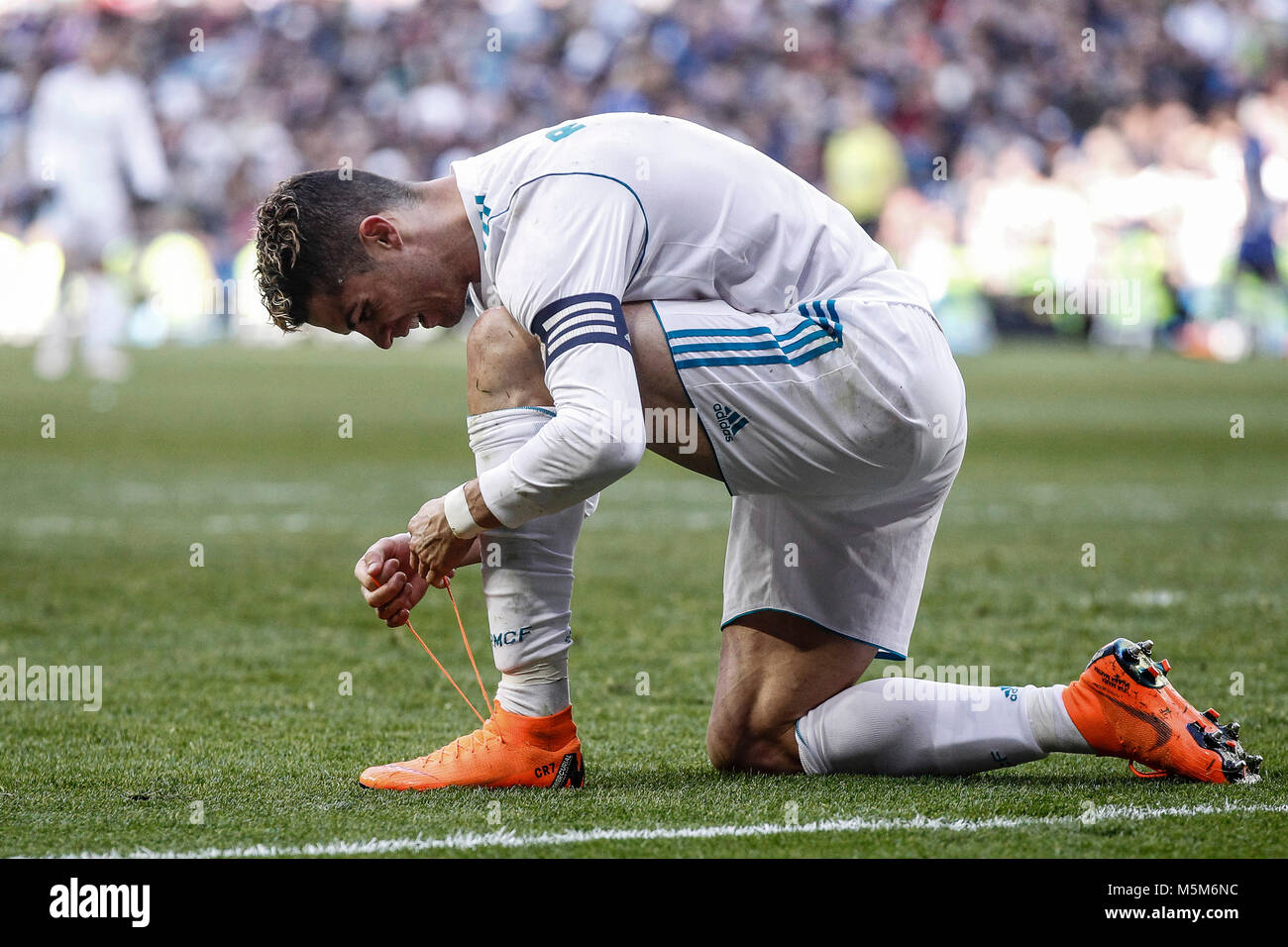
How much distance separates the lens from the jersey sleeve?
2570mm

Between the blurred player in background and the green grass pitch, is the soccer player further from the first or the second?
the blurred player in background

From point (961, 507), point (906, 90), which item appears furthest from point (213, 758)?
point (906, 90)

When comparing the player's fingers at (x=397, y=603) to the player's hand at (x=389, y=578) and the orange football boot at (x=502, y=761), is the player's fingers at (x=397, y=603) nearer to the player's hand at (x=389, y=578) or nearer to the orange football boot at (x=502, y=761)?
the player's hand at (x=389, y=578)

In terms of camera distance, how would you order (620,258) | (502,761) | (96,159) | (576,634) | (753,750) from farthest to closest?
(96,159), (576,634), (753,750), (502,761), (620,258)

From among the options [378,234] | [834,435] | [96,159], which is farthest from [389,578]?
[96,159]

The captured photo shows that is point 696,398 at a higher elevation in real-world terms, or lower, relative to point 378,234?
lower

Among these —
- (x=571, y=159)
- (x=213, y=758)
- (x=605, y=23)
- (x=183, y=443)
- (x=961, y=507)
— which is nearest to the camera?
(x=571, y=159)

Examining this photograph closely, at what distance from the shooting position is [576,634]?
15.4 ft

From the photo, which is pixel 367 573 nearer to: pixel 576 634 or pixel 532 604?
pixel 532 604

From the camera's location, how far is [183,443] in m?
10.0

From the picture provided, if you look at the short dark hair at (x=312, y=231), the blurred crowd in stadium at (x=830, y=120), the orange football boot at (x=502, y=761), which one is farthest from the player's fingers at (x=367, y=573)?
the blurred crowd in stadium at (x=830, y=120)

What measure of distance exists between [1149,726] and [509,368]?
4.16 ft
